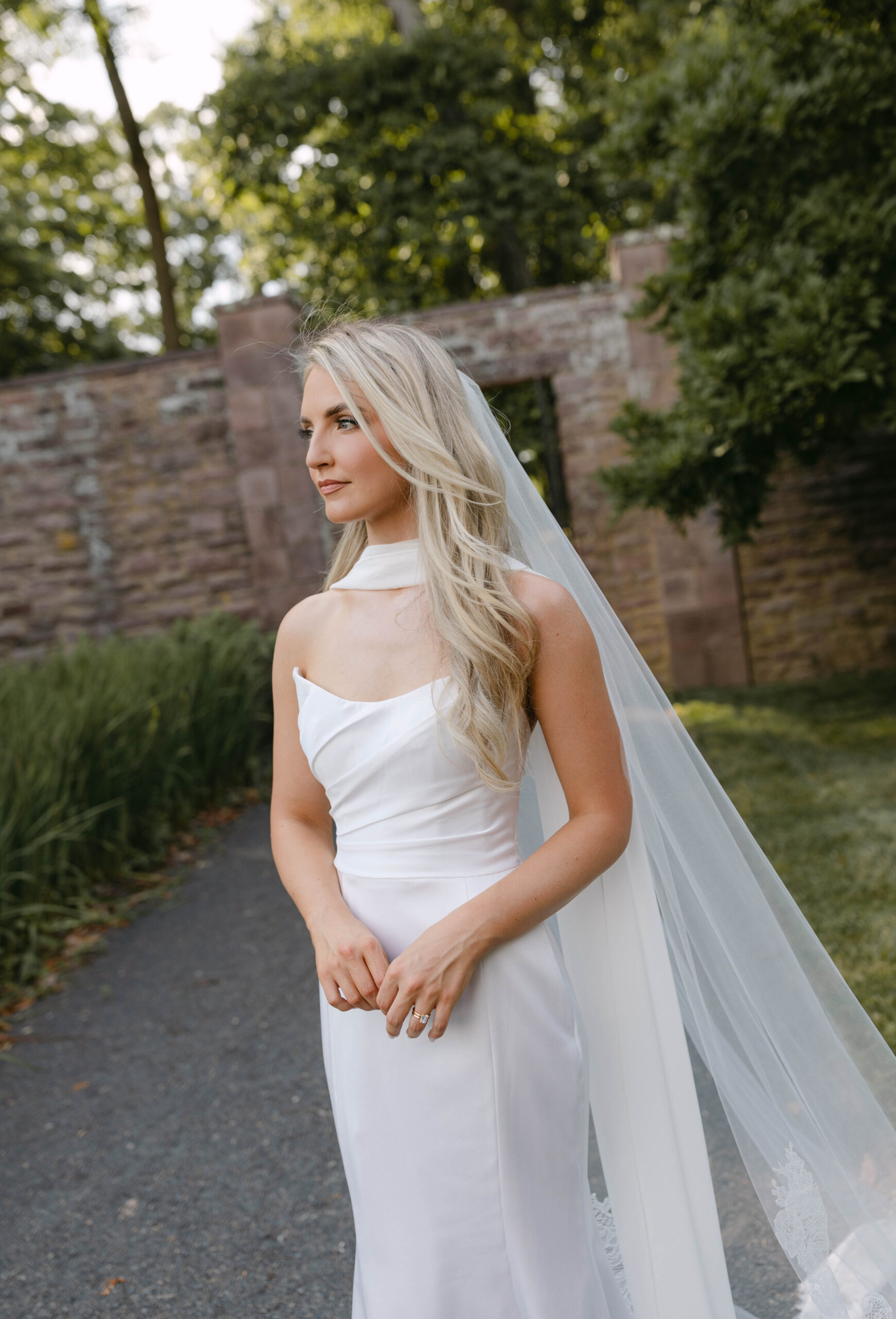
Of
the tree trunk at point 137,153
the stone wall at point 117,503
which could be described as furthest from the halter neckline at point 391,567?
the tree trunk at point 137,153

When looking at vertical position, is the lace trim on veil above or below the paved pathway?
above

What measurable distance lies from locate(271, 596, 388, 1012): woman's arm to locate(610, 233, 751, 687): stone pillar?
7.16 m

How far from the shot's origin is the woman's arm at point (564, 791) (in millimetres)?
1320

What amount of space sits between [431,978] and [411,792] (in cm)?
26

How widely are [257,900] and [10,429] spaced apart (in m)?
5.66

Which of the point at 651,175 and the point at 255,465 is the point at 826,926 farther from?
the point at 255,465

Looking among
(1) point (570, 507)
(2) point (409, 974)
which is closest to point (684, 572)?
(1) point (570, 507)

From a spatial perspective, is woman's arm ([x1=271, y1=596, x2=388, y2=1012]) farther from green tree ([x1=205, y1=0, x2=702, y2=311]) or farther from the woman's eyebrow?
green tree ([x1=205, y1=0, x2=702, y2=311])

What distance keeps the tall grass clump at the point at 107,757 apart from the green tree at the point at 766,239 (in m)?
3.12

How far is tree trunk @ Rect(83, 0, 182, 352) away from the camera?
11422mm

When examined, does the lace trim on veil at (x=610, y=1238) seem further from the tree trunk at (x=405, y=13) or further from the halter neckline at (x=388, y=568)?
the tree trunk at (x=405, y=13)

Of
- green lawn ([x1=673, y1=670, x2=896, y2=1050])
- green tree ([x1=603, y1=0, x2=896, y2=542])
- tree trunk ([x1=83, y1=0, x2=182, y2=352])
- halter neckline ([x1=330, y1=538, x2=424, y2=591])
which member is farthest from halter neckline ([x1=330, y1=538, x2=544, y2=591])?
tree trunk ([x1=83, y1=0, x2=182, y2=352])

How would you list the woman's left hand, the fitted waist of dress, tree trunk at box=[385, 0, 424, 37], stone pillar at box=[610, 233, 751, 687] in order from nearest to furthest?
the woman's left hand
the fitted waist of dress
stone pillar at box=[610, 233, 751, 687]
tree trunk at box=[385, 0, 424, 37]

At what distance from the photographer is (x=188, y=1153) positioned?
2.86 metres
